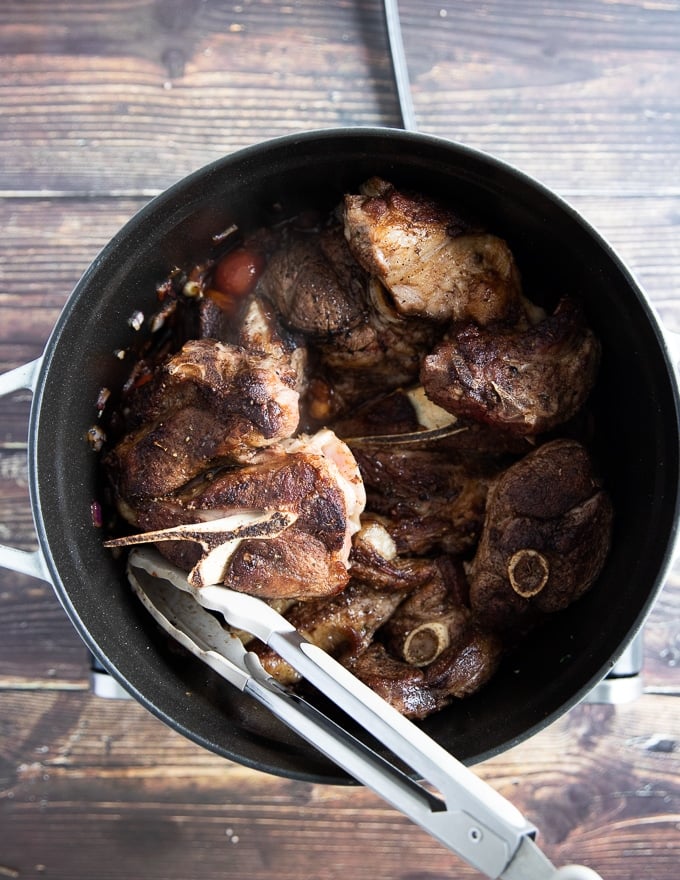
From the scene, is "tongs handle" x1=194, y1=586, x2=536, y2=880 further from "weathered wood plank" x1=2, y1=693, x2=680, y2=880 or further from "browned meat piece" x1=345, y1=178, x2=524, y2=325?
"weathered wood plank" x1=2, y1=693, x2=680, y2=880

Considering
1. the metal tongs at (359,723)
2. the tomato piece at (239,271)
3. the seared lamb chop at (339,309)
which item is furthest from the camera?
the tomato piece at (239,271)

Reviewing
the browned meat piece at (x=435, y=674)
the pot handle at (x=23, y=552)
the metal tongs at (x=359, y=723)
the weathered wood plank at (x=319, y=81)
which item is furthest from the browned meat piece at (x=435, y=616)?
the weathered wood plank at (x=319, y=81)

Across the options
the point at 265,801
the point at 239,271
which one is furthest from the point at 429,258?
the point at 265,801

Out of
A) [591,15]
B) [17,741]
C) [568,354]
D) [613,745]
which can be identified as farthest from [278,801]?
[591,15]

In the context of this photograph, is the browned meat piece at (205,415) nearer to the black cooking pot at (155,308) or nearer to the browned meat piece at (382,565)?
the black cooking pot at (155,308)

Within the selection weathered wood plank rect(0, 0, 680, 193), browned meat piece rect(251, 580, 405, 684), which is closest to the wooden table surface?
weathered wood plank rect(0, 0, 680, 193)

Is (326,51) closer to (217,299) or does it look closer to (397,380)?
(217,299)
